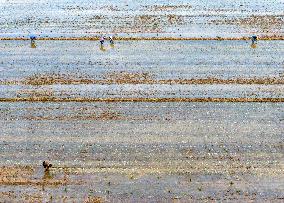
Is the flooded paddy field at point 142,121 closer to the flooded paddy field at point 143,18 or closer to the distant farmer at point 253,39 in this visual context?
the distant farmer at point 253,39

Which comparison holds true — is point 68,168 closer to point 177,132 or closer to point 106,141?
point 106,141

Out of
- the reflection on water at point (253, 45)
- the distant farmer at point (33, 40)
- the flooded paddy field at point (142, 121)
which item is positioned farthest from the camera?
the distant farmer at point (33, 40)

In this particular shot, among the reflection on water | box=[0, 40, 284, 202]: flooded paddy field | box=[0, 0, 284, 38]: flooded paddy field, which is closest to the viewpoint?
box=[0, 40, 284, 202]: flooded paddy field

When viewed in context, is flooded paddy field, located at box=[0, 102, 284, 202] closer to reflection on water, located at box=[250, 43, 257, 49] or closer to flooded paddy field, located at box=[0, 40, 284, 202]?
flooded paddy field, located at box=[0, 40, 284, 202]

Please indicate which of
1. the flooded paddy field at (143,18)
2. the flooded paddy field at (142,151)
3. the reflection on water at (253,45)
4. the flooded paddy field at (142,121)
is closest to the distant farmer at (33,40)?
the flooded paddy field at (142,121)

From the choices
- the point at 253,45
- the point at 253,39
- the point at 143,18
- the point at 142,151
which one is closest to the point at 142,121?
the point at 142,151

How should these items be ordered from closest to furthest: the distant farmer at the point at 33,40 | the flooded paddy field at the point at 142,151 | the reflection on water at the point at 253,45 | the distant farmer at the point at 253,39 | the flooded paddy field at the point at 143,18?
the flooded paddy field at the point at 142,151 → the reflection on water at the point at 253,45 → the distant farmer at the point at 33,40 → the distant farmer at the point at 253,39 → the flooded paddy field at the point at 143,18

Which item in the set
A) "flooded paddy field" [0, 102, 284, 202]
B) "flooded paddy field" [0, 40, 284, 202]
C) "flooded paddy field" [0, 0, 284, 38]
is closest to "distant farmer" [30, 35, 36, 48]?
"flooded paddy field" [0, 40, 284, 202]

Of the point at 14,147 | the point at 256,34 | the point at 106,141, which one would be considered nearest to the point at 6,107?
the point at 14,147
